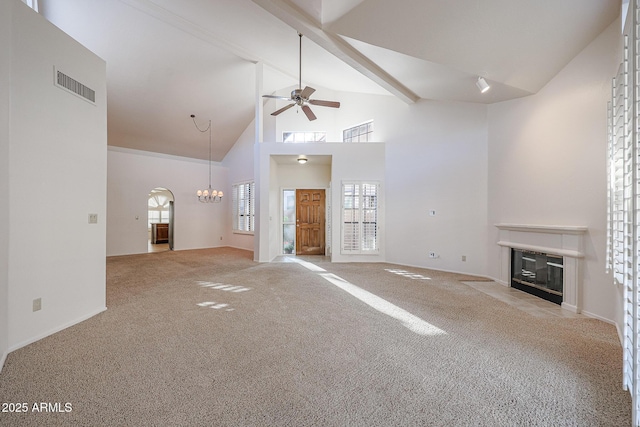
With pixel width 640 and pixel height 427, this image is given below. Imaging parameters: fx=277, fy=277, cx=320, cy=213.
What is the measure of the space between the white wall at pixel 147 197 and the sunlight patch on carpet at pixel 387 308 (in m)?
6.04

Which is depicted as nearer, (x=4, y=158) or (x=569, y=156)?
(x=4, y=158)

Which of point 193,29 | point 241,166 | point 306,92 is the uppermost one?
point 193,29

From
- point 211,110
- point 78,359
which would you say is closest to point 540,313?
point 78,359

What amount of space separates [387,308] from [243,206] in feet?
23.4

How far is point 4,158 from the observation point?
228 centimetres

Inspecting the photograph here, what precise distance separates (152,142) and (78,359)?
24.9ft

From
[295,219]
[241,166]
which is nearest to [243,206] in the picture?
[241,166]

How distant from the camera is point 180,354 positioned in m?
2.33

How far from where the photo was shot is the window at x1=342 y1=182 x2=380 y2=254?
6.71 m

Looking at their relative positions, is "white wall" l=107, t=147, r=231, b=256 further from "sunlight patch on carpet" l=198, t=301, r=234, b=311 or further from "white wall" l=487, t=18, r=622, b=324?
"white wall" l=487, t=18, r=622, b=324

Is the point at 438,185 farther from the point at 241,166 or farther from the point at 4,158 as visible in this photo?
the point at 241,166

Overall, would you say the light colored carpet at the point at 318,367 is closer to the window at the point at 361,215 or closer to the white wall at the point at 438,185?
the white wall at the point at 438,185

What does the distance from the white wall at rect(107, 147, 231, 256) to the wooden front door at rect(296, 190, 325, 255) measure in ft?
11.4

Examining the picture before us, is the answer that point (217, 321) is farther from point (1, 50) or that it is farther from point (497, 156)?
point (497, 156)
